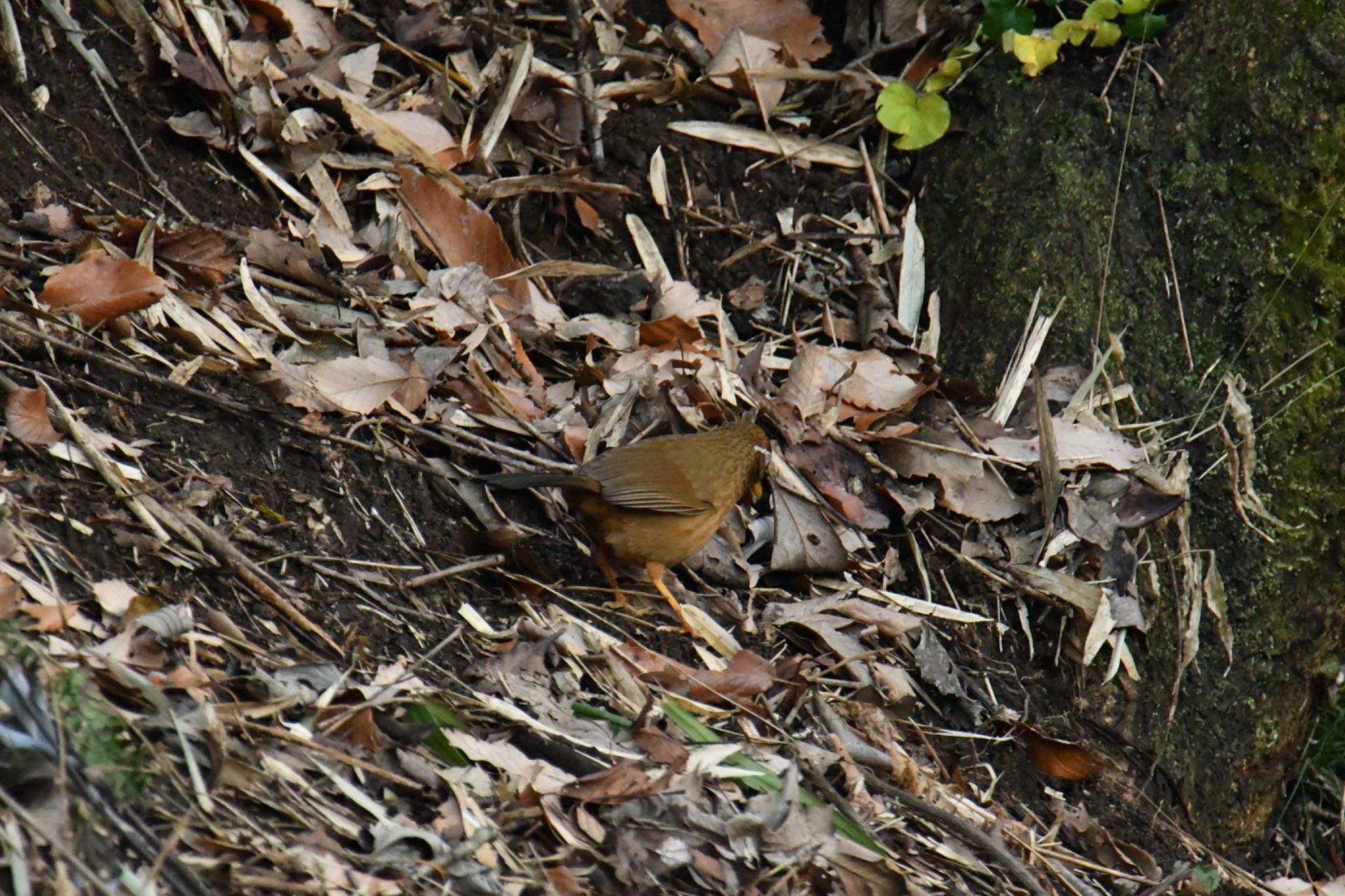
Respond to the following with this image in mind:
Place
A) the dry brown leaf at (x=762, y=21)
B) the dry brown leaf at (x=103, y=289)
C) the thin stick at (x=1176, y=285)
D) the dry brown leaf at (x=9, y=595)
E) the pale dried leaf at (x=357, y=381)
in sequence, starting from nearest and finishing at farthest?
1. the dry brown leaf at (x=9, y=595)
2. the dry brown leaf at (x=103, y=289)
3. the pale dried leaf at (x=357, y=381)
4. the thin stick at (x=1176, y=285)
5. the dry brown leaf at (x=762, y=21)

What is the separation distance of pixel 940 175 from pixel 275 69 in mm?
2827

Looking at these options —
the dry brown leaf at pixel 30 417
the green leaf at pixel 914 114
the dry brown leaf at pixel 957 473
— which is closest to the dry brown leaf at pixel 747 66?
the green leaf at pixel 914 114

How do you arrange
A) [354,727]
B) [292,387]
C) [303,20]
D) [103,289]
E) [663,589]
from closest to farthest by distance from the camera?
[354,727] < [103,289] < [292,387] < [663,589] < [303,20]

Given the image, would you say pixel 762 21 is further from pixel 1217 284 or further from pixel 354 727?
pixel 354 727

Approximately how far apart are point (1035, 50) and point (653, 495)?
9.02 feet

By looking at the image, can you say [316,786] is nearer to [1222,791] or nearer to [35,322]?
[35,322]

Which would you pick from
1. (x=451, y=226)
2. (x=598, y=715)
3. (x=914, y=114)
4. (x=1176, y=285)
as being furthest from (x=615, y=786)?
(x=914, y=114)

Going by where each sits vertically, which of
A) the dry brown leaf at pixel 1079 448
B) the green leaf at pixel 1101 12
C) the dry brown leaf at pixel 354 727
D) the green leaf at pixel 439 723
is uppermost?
the green leaf at pixel 1101 12

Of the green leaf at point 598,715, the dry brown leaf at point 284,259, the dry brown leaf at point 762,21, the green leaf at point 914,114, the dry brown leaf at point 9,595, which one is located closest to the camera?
the dry brown leaf at point 9,595

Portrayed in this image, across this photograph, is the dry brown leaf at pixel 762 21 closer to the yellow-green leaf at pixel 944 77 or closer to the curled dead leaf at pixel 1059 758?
the yellow-green leaf at pixel 944 77

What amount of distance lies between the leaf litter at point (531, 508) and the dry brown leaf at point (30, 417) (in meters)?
0.01

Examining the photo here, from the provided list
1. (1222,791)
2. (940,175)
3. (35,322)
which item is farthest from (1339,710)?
(35,322)

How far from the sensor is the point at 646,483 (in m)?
4.57

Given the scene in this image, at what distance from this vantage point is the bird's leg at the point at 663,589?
4566 mm
